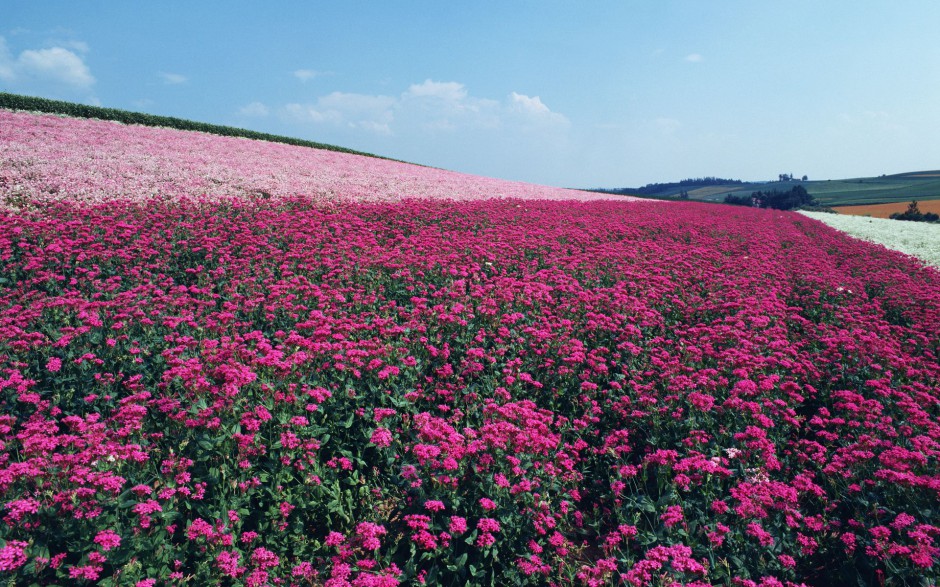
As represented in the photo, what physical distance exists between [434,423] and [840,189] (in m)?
138

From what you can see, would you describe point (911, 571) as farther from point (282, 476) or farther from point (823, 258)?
point (823, 258)

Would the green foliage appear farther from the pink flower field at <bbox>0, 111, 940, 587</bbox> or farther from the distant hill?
the pink flower field at <bbox>0, 111, 940, 587</bbox>

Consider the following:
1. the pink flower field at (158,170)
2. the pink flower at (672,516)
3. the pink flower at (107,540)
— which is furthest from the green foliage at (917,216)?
the pink flower at (107,540)

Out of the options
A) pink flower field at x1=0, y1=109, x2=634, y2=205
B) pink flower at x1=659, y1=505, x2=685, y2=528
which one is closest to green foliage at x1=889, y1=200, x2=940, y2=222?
pink flower field at x1=0, y1=109, x2=634, y2=205

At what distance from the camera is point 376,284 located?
375 inches

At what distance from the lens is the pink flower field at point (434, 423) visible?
12.6 feet

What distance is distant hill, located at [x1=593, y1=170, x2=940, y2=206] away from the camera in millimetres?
83812

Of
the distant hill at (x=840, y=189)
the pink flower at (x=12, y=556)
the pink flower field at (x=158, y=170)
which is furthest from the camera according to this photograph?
the distant hill at (x=840, y=189)

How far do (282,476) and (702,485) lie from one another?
4.15 metres

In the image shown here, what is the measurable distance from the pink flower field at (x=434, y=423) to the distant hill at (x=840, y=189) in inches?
2492

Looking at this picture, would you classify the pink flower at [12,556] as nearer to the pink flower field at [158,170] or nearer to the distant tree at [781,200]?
the pink flower field at [158,170]

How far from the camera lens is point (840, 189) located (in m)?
110

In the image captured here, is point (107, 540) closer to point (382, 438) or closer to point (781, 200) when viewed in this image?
point (382, 438)

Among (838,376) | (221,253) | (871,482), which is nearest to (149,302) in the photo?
(221,253)
